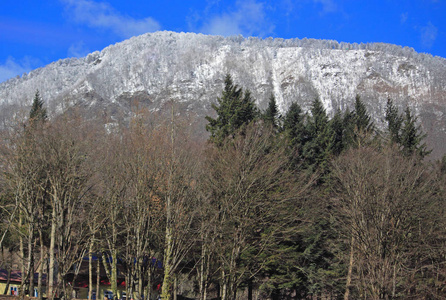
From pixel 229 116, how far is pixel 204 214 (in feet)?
43.1

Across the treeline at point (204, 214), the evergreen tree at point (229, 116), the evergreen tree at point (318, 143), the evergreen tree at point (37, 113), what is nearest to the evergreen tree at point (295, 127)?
the evergreen tree at point (318, 143)

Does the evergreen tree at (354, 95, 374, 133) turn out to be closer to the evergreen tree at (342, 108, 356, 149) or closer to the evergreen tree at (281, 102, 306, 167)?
the evergreen tree at (342, 108, 356, 149)

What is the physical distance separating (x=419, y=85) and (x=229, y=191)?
14060 cm

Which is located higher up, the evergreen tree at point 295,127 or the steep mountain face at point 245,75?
the steep mountain face at point 245,75

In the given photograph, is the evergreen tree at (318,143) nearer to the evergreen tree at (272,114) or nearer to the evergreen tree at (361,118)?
the evergreen tree at (272,114)

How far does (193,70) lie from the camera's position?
501 feet

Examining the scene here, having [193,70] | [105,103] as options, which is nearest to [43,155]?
[105,103]

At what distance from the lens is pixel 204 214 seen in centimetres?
1722

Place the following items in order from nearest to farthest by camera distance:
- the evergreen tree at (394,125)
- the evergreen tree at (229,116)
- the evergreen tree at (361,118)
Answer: the evergreen tree at (229,116), the evergreen tree at (394,125), the evergreen tree at (361,118)

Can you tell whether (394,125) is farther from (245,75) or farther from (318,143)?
(245,75)

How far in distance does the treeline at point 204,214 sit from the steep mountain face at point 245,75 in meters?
102

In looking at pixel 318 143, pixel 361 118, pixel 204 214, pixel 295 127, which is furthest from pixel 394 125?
pixel 204 214

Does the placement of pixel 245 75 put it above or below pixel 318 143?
above

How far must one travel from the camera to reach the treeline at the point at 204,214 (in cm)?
1564
